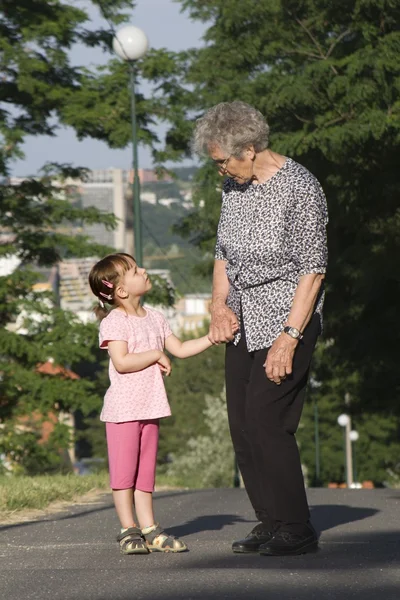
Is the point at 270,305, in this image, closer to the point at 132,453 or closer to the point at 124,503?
the point at 132,453

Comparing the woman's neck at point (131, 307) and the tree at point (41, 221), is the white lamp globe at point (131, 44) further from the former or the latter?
the woman's neck at point (131, 307)

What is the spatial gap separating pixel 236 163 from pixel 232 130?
15 centimetres

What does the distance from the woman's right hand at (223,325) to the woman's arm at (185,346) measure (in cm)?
19

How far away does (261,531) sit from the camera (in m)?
6.25

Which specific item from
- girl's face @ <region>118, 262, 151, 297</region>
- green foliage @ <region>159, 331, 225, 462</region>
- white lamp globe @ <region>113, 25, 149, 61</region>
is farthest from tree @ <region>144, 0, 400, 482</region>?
green foliage @ <region>159, 331, 225, 462</region>

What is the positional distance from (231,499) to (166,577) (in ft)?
21.4

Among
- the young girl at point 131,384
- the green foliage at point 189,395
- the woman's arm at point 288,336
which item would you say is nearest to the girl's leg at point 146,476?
the young girl at point 131,384

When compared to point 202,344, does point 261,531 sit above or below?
below

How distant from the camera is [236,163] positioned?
6133 mm

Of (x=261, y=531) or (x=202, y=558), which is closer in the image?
(x=202, y=558)

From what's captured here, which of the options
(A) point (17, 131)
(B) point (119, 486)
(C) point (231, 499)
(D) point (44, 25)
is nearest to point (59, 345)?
(A) point (17, 131)

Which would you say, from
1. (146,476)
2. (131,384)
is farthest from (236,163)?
(146,476)

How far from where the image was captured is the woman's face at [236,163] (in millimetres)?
6113

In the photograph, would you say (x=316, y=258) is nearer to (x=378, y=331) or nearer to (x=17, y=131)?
(x=378, y=331)
